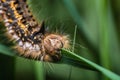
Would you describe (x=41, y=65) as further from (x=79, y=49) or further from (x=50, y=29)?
(x=79, y=49)

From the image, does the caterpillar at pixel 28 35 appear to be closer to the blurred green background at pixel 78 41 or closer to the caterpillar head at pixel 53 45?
the caterpillar head at pixel 53 45

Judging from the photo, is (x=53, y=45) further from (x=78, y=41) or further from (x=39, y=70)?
(x=78, y=41)

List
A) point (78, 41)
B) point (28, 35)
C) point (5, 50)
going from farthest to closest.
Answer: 1. point (78, 41)
2. point (28, 35)
3. point (5, 50)

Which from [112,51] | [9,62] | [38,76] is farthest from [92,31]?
[38,76]

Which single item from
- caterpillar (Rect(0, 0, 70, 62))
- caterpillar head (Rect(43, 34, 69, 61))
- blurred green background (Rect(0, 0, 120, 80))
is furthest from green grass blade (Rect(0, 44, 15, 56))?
blurred green background (Rect(0, 0, 120, 80))

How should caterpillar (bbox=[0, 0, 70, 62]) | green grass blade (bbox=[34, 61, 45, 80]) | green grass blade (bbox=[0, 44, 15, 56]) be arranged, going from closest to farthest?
green grass blade (bbox=[0, 44, 15, 56]), caterpillar (bbox=[0, 0, 70, 62]), green grass blade (bbox=[34, 61, 45, 80])

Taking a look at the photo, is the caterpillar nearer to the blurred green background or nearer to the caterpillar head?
the caterpillar head

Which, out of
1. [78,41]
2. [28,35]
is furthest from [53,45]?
[78,41]
